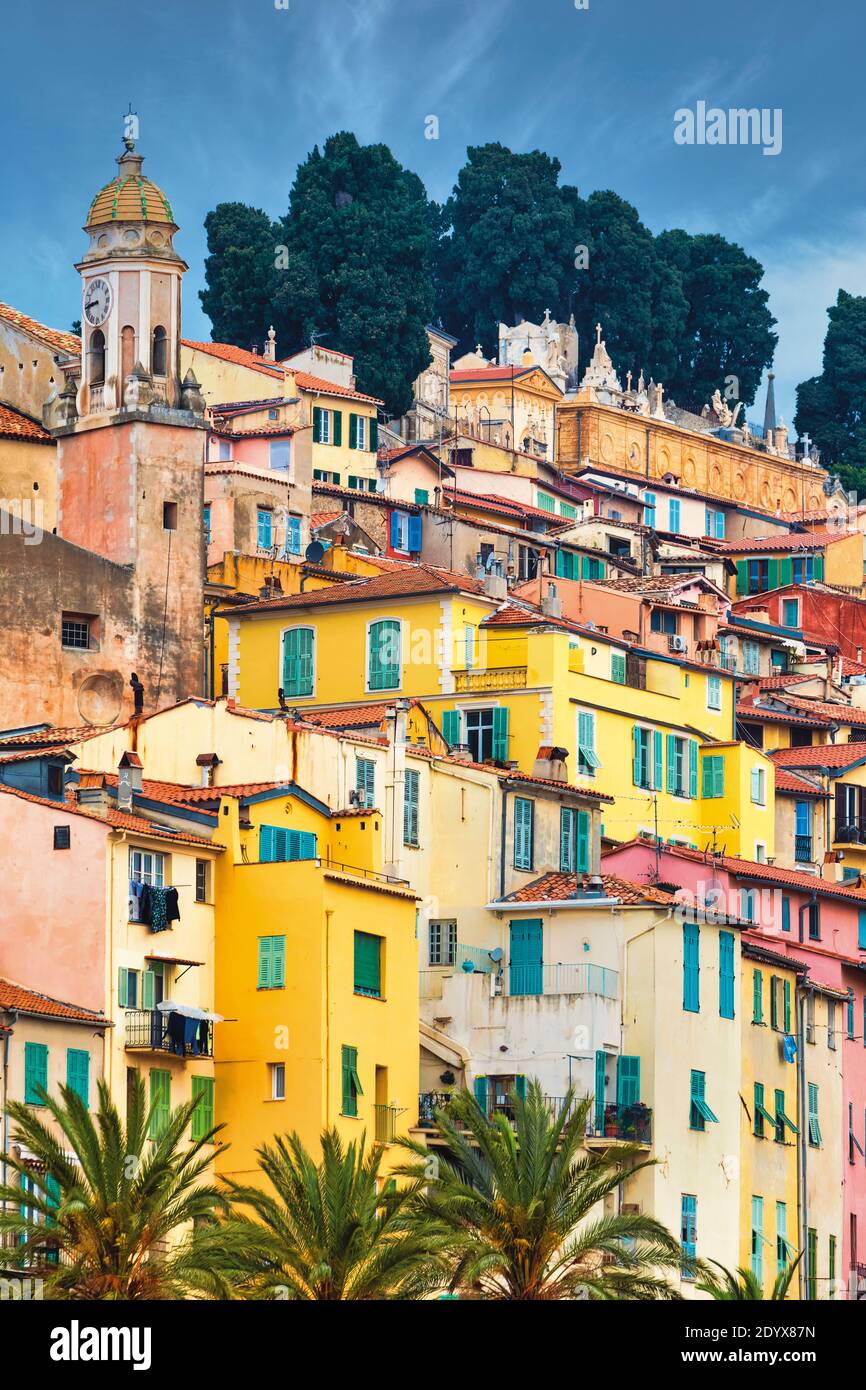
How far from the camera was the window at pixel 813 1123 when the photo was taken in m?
68.2

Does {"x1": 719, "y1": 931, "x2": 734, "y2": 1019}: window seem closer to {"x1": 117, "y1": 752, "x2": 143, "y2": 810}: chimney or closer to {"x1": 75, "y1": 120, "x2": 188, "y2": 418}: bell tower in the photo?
{"x1": 117, "y1": 752, "x2": 143, "y2": 810}: chimney

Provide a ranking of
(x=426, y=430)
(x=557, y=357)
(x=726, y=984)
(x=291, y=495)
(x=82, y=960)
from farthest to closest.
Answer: (x=557, y=357)
(x=426, y=430)
(x=291, y=495)
(x=726, y=984)
(x=82, y=960)

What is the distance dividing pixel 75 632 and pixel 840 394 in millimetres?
92343

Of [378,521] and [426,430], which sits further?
[426,430]

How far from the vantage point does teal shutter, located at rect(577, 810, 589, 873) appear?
67312mm

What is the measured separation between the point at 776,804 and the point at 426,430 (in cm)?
4304

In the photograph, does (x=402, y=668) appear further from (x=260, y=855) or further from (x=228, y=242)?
(x=228, y=242)

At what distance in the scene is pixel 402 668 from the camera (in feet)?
245

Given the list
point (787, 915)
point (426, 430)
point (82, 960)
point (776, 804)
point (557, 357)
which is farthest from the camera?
point (557, 357)

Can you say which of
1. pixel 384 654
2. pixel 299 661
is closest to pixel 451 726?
pixel 384 654

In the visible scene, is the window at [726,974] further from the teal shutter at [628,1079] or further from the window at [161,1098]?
the window at [161,1098]

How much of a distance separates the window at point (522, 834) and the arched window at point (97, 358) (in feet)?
55.5

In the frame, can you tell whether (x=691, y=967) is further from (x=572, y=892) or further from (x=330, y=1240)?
(x=330, y=1240)
